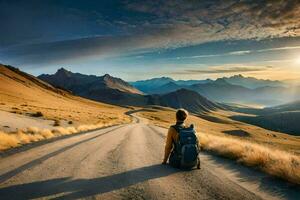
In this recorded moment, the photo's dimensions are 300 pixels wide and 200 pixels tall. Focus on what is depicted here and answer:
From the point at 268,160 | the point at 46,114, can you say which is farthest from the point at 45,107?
the point at 268,160

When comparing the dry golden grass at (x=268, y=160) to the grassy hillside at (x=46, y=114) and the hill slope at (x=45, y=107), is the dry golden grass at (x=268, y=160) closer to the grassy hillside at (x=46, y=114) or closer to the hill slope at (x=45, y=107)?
the grassy hillside at (x=46, y=114)

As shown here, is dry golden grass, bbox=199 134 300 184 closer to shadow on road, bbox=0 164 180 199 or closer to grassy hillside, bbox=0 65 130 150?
shadow on road, bbox=0 164 180 199

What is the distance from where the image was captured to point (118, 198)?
702cm

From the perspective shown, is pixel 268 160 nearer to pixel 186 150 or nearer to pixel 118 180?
pixel 186 150

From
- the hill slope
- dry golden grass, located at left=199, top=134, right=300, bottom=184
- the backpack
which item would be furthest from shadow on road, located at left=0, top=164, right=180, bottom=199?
the hill slope

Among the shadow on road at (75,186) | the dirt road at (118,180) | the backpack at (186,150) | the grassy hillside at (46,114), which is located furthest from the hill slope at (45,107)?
the shadow on road at (75,186)

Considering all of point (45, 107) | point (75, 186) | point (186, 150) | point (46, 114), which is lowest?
point (45, 107)

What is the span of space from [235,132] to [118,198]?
138 m

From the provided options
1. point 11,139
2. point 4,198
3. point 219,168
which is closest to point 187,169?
point 219,168

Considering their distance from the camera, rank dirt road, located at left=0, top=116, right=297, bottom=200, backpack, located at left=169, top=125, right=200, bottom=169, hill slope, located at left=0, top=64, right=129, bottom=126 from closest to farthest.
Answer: dirt road, located at left=0, top=116, right=297, bottom=200
backpack, located at left=169, top=125, right=200, bottom=169
hill slope, located at left=0, top=64, right=129, bottom=126

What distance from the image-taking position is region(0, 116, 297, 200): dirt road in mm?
7342

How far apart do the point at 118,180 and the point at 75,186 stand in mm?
1302

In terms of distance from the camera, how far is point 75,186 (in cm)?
791

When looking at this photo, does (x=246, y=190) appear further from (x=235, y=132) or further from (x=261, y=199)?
(x=235, y=132)
